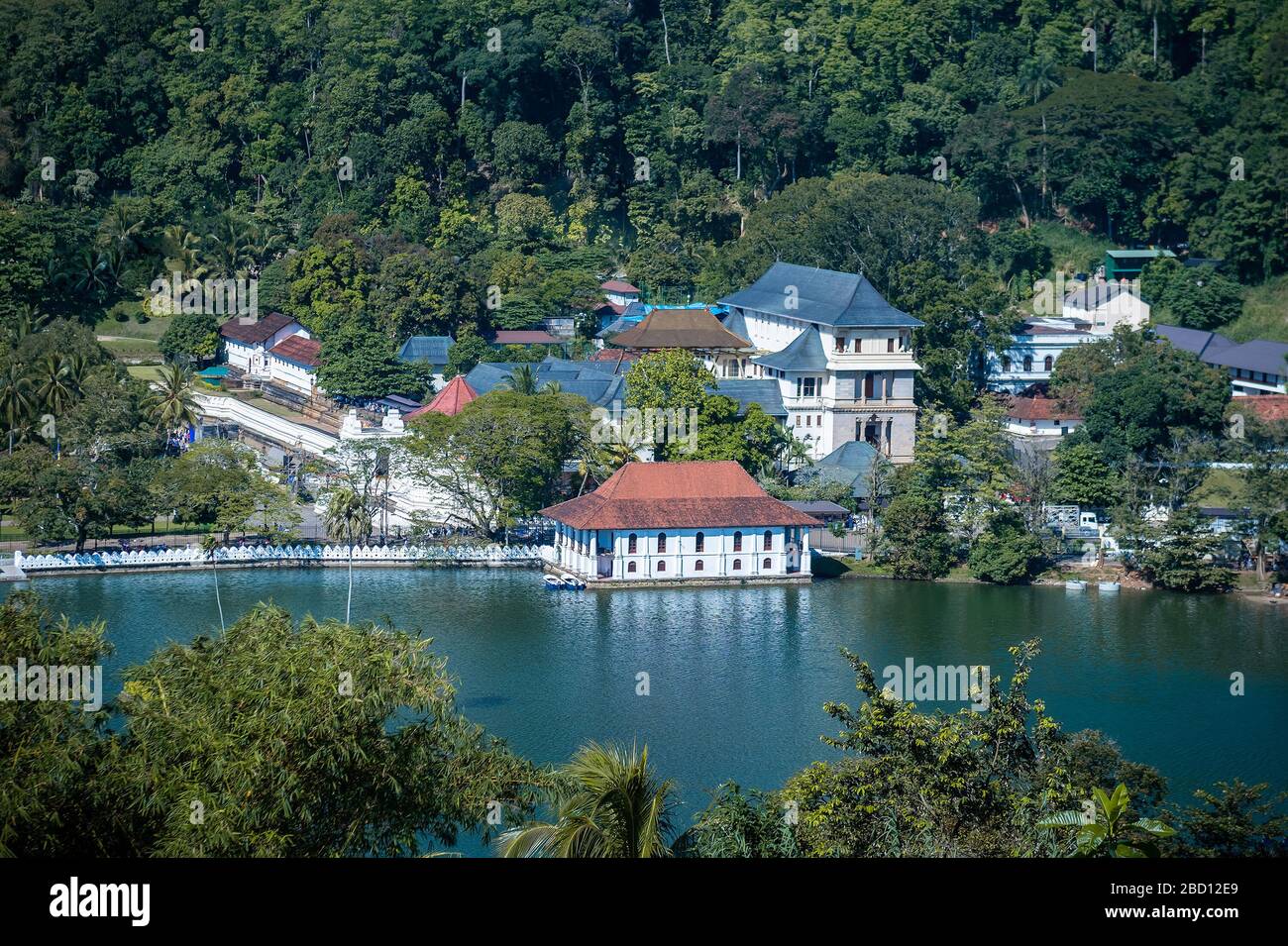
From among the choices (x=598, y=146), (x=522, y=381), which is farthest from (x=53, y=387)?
(x=598, y=146)

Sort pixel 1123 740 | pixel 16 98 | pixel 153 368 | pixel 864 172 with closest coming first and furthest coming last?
1. pixel 1123 740
2. pixel 153 368
3. pixel 864 172
4. pixel 16 98

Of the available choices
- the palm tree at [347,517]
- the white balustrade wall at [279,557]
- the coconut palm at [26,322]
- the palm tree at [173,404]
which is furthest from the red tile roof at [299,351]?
the white balustrade wall at [279,557]

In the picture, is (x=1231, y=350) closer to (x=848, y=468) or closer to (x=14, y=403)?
(x=848, y=468)

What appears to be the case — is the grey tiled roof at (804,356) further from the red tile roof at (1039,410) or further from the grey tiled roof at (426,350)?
the grey tiled roof at (426,350)

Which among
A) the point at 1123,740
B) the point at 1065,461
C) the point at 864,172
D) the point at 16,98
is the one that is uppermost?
the point at 16,98
